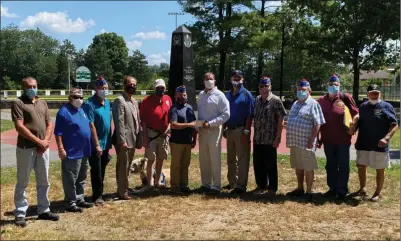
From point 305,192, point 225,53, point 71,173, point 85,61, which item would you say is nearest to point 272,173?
point 305,192

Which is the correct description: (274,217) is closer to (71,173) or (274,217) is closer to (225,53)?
(71,173)

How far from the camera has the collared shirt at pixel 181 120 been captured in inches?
270

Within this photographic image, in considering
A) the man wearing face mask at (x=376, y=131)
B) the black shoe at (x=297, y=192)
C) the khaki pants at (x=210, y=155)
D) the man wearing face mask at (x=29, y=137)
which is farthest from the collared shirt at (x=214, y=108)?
the man wearing face mask at (x=29, y=137)

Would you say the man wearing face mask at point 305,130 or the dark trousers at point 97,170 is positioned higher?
the man wearing face mask at point 305,130

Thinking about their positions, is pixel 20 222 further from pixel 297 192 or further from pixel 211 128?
pixel 297 192

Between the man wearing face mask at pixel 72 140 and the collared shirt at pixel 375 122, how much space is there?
421 cm

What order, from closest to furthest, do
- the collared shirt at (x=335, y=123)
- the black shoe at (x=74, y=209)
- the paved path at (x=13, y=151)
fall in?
the black shoe at (x=74, y=209) → the collared shirt at (x=335, y=123) → the paved path at (x=13, y=151)

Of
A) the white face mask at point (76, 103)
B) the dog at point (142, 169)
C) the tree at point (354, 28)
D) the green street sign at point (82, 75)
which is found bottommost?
the dog at point (142, 169)

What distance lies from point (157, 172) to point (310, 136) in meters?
2.68

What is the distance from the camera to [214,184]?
23.4 ft

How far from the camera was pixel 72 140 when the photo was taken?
5.75 m

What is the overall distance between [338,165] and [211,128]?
2121 millimetres

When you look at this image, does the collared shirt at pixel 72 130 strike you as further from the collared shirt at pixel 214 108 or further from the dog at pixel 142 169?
the collared shirt at pixel 214 108

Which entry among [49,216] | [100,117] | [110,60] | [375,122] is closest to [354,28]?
[110,60]
